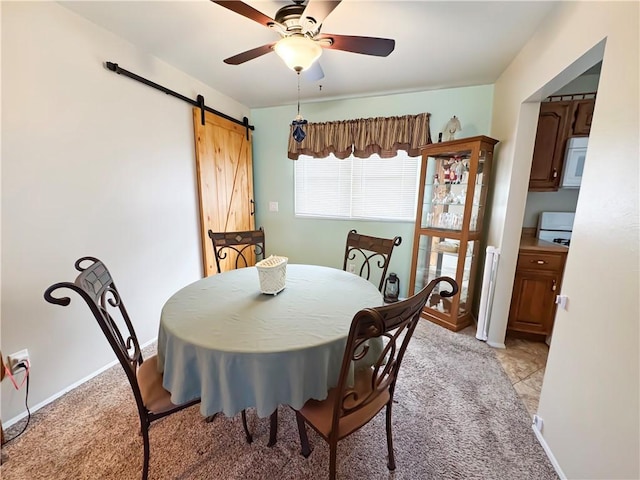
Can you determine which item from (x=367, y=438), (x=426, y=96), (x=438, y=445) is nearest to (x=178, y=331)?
(x=367, y=438)

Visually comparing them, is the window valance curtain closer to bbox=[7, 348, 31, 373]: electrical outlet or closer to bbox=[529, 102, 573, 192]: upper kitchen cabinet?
bbox=[529, 102, 573, 192]: upper kitchen cabinet

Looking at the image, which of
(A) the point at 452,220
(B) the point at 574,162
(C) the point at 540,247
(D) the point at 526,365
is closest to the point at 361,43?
(A) the point at 452,220

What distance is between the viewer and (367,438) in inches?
57.8

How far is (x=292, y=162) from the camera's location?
11.4 ft

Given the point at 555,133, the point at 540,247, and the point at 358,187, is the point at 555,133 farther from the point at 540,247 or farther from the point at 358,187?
the point at 358,187

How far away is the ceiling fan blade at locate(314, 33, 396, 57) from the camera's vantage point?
1.40 metres

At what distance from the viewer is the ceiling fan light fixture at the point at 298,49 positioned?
1386 millimetres

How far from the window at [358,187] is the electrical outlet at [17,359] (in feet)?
8.85

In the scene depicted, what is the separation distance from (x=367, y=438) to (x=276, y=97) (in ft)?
11.0

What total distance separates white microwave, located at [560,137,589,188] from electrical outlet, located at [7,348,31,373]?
428cm

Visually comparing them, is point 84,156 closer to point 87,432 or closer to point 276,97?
point 87,432

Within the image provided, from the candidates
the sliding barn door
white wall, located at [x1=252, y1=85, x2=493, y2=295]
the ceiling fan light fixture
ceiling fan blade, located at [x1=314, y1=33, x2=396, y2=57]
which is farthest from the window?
the ceiling fan light fixture

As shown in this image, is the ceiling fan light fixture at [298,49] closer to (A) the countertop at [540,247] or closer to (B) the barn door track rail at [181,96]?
(B) the barn door track rail at [181,96]

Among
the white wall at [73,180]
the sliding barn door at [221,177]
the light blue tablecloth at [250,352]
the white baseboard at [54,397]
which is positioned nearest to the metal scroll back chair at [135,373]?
the light blue tablecloth at [250,352]
